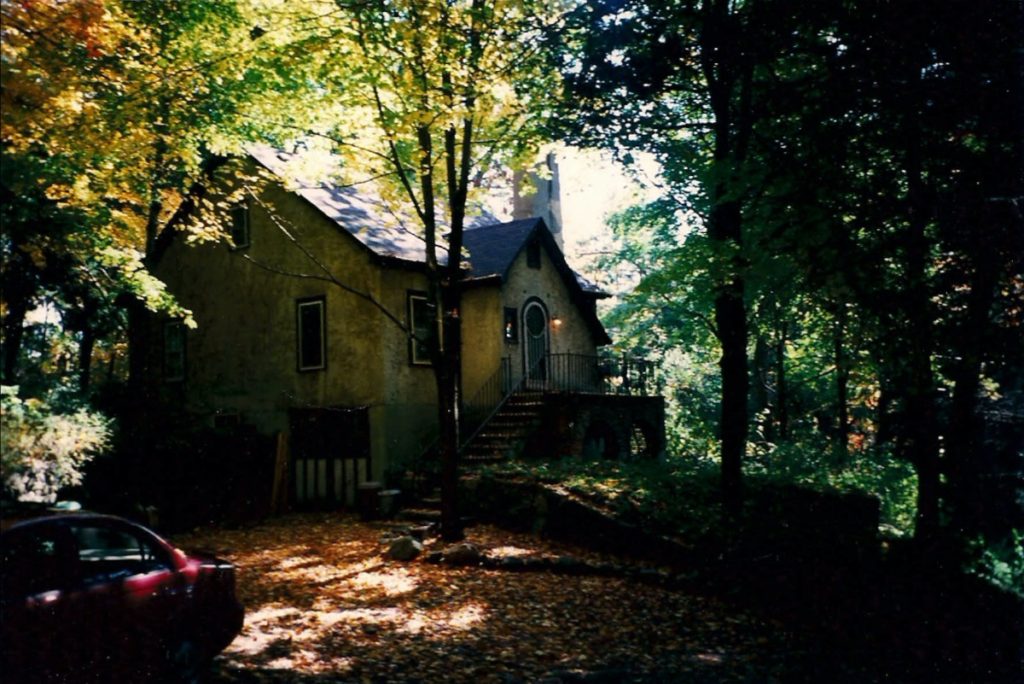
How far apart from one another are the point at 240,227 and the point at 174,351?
490 cm

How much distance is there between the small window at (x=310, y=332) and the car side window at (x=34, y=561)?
14.3 metres

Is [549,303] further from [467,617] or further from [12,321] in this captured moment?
[467,617]

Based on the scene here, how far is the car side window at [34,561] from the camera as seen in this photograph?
4574 mm

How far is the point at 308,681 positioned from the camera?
6418mm

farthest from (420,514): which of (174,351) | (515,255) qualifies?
(174,351)

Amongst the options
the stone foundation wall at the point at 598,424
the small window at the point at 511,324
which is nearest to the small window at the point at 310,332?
the small window at the point at 511,324

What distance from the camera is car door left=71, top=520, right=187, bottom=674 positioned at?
16.5 feet

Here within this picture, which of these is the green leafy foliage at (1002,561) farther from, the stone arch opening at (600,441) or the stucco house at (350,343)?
the stone arch opening at (600,441)

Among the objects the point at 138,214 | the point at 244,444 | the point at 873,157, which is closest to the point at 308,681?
the point at 873,157

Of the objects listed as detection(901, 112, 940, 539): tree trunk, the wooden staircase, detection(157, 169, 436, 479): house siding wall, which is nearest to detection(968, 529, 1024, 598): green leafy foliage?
detection(901, 112, 940, 539): tree trunk

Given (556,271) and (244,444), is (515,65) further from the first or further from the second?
(556,271)

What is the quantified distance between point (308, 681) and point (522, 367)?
49.9 ft

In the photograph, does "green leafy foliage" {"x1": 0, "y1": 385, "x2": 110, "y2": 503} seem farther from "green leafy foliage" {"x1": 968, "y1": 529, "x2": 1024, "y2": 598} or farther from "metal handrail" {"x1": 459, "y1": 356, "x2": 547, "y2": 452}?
"green leafy foliage" {"x1": 968, "y1": 529, "x2": 1024, "y2": 598}

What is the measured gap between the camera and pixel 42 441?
9.76 meters
